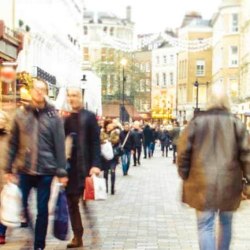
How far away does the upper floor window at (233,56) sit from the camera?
8554 cm

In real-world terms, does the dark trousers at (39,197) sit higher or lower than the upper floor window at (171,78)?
lower

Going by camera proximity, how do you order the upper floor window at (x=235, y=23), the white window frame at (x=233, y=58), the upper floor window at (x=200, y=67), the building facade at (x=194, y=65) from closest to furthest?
the white window frame at (x=233, y=58) < the upper floor window at (x=235, y=23) < the building facade at (x=194, y=65) < the upper floor window at (x=200, y=67)

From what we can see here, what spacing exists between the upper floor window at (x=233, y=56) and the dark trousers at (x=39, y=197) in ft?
254

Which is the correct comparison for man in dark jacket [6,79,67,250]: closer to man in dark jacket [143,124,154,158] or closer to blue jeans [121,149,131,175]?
blue jeans [121,149,131,175]

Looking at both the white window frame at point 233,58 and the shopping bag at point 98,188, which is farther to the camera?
the white window frame at point 233,58

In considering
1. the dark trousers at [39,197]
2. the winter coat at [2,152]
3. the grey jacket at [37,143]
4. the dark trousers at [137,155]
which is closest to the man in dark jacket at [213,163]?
the grey jacket at [37,143]

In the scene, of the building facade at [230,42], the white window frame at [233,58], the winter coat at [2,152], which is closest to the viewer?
the winter coat at [2,152]

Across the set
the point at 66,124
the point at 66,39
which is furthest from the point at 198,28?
the point at 66,124

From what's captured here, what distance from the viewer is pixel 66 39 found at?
179 ft

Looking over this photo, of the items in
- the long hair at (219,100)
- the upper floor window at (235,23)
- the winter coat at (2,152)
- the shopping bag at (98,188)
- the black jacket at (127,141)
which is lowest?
the black jacket at (127,141)

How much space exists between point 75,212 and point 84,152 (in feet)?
2.38

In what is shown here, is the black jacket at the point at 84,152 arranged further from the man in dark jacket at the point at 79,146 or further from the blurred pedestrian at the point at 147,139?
the blurred pedestrian at the point at 147,139

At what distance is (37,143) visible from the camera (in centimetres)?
909

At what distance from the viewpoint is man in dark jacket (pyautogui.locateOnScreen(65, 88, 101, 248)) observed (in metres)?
9.78
